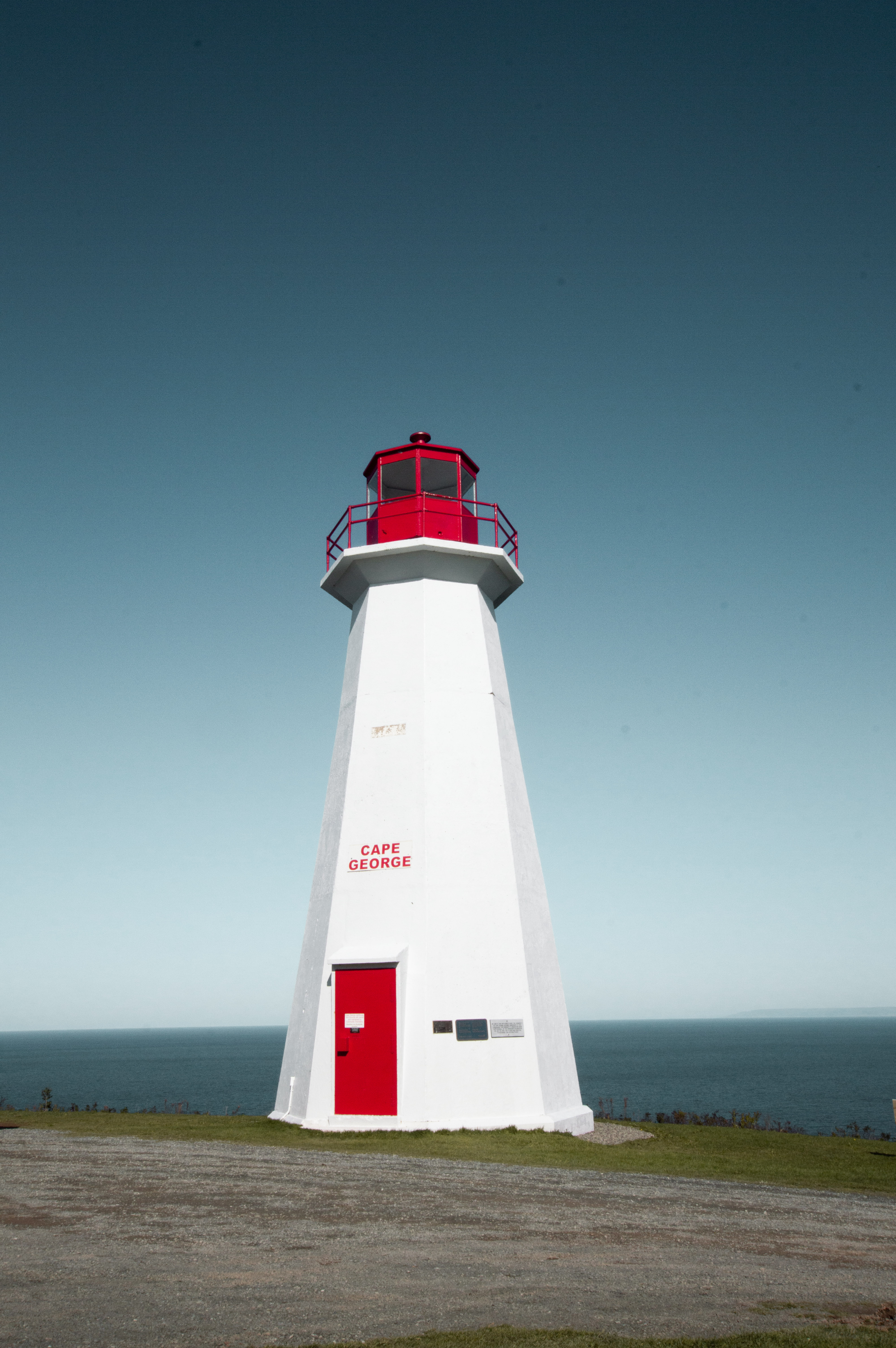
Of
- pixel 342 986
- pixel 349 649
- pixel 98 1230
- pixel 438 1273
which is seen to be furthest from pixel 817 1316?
pixel 349 649

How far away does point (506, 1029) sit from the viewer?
15703 millimetres

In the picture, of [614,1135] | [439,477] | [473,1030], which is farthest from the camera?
[439,477]

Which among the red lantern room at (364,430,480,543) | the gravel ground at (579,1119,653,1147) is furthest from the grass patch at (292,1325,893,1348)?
the red lantern room at (364,430,480,543)

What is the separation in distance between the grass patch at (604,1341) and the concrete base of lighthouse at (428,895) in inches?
393

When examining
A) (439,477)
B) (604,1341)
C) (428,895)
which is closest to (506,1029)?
(428,895)

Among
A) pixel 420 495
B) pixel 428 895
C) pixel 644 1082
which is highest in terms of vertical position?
pixel 420 495

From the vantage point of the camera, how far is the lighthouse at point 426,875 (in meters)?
15.4

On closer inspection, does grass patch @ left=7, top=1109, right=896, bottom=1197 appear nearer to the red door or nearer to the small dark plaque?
the red door

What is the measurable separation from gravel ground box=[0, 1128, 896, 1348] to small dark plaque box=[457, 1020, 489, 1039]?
4.15 metres

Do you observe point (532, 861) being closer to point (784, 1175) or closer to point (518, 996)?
point (518, 996)

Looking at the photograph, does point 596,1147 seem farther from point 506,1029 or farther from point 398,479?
point 398,479

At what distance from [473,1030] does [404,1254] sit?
8507 millimetres

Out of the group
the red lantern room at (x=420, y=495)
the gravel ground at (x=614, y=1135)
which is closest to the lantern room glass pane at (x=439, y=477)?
the red lantern room at (x=420, y=495)

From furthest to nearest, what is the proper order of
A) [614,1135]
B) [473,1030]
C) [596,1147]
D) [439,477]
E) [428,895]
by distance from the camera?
[439,477] < [428,895] < [614,1135] < [473,1030] < [596,1147]
